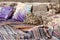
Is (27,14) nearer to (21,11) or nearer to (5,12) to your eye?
(21,11)

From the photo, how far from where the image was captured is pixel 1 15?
302cm

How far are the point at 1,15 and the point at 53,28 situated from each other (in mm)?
1312

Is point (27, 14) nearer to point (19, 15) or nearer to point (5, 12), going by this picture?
point (19, 15)

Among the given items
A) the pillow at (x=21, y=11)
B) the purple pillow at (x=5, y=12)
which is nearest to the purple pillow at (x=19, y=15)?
the pillow at (x=21, y=11)

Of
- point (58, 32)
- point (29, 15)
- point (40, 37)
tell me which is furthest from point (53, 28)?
point (29, 15)

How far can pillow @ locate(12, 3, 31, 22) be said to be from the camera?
2969 millimetres

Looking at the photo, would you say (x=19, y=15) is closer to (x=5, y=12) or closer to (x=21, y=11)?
(x=21, y=11)

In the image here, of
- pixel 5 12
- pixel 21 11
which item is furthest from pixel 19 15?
pixel 5 12

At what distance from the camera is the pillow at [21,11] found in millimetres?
2969

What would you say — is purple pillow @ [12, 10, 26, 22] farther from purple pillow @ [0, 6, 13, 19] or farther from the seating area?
purple pillow @ [0, 6, 13, 19]

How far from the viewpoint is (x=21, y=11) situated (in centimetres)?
303

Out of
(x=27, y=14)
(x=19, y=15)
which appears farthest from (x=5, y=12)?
(x=27, y=14)

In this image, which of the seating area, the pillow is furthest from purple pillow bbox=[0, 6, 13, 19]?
the pillow

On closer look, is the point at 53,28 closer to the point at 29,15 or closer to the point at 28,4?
the point at 29,15
